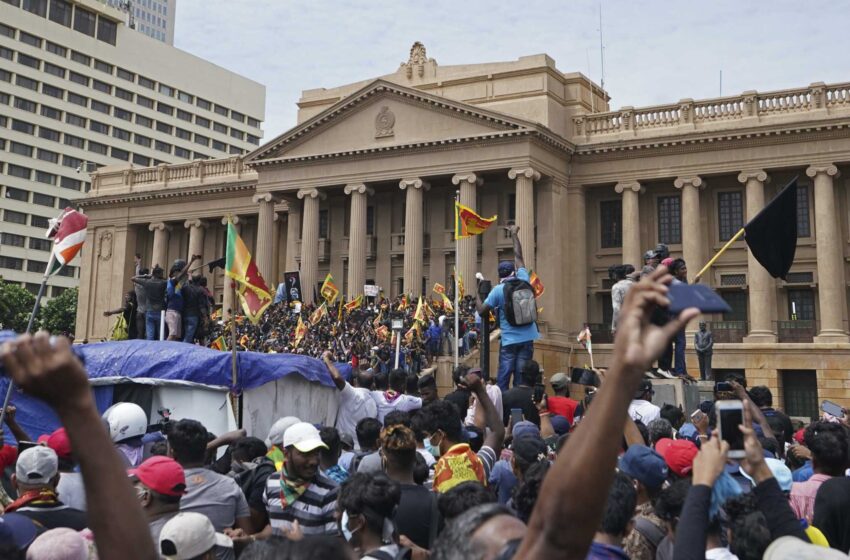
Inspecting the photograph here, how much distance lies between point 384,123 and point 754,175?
700 inches

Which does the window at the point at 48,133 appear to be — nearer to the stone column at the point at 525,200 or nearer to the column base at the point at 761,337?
the stone column at the point at 525,200

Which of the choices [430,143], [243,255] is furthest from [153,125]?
[243,255]

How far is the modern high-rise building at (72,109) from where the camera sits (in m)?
80.1

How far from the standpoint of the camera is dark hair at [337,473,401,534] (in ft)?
14.9

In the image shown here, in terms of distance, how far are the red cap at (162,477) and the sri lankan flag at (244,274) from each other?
35.4 feet

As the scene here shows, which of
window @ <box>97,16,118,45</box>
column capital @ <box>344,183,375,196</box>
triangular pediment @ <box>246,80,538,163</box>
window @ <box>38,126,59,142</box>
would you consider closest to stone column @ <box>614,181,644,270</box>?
triangular pediment @ <box>246,80,538,163</box>

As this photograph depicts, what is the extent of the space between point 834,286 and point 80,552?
37.6 metres

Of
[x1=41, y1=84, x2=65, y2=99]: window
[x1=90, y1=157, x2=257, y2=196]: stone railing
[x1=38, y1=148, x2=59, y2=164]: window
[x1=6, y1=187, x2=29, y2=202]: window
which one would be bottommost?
[x1=90, y1=157, x2=257, y2=196]: stone railing

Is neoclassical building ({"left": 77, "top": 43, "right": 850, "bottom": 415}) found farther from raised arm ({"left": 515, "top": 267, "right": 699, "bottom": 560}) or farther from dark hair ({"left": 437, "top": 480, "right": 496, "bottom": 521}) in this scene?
raised arm ({"left": 515, "top": 267, "right": 699, "bottom": 560})

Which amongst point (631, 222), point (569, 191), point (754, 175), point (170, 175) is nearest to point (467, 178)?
point (569, 191)

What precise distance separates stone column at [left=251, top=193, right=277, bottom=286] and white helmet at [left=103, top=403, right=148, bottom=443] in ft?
126

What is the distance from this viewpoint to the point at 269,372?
13.1 metres

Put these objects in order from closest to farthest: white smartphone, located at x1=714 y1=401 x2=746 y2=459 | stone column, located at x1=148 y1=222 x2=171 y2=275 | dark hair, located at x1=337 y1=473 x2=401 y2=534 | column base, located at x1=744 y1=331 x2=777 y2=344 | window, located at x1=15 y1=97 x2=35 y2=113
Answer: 1. white smartphone, located at x1=714 y1=401 x2=746 y2=459
2. dark hair, located at x1=337 y1=473 x2=401 y2=534
3. column base, located at x1=744 y1=331 x2=777 y2=344
4. stone column, located at x1=148 y1=222 x2=171 y2=275
5. window, located at x1=15 y1=97 x2=35 y2=113

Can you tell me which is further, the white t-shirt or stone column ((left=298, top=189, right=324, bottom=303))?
stone column ((left=298, top=189, right=324, bottom=303))
